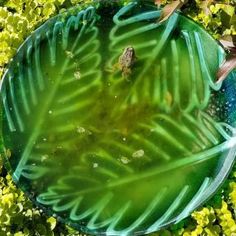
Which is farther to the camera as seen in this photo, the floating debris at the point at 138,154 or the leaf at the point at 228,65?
the floating debris at the point at 138,154

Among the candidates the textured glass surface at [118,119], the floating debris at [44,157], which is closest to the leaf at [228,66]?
the textured glass surface at [118,119]

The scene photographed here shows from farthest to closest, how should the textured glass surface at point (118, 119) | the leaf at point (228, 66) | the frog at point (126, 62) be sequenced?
the frog at point (126, 62) → the textured glass surface at point (118, 119) → the leaf at point (228, 66)

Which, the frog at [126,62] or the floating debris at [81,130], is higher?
the frog at [126,62]

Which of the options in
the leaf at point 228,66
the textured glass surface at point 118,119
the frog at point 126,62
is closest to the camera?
the leaf at point 228,66

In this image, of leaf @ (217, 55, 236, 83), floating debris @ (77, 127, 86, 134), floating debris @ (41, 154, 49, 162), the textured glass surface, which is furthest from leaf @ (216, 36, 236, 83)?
floating debris @ (41, 154, 49, 162)

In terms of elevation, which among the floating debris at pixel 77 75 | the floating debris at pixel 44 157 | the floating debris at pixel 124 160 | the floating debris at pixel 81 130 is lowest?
the floating debris at pixel 124 160

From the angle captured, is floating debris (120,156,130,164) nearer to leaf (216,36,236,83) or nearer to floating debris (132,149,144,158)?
floating debris (132,149,144,158)

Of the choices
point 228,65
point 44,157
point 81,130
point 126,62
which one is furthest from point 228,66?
point 44,157

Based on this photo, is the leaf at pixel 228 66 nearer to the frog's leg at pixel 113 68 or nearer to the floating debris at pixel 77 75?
the frog's leg at pixel 113 68

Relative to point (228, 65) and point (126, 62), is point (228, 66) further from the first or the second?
point (126, 62)
